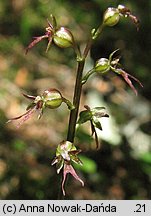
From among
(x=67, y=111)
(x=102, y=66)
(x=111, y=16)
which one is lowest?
(x=102, y=66)

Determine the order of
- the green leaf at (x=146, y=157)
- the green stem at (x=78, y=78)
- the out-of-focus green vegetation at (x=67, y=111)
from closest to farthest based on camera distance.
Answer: the green stem at (x=78, y=78) < the green leaf at (x=146, y=157) < the out-of-focus green vegetation at (x=67, y=111)

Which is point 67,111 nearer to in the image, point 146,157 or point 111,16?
point 146,157

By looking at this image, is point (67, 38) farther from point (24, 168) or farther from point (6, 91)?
point (6, 91)

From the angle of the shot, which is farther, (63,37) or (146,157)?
(146,157)

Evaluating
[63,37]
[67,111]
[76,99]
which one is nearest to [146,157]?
[67,111]

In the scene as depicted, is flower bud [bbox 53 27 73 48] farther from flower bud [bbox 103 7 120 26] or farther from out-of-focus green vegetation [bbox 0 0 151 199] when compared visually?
out-of-focus green vegetation [bbox 0 0 151 199]

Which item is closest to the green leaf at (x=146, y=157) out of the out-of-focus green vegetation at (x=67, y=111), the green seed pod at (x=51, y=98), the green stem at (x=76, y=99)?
the out-of-focus green vegetation at (x=67, y=111)

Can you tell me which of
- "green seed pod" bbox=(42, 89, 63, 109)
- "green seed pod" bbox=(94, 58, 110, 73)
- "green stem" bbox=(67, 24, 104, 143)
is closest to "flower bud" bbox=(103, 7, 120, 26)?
"green stem" bbox=(67, 24, 104, 143)

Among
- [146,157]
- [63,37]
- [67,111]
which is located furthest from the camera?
[67,111]

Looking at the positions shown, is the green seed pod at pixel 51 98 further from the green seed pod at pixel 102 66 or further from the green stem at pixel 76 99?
the green seed pod at pixel 102 66
